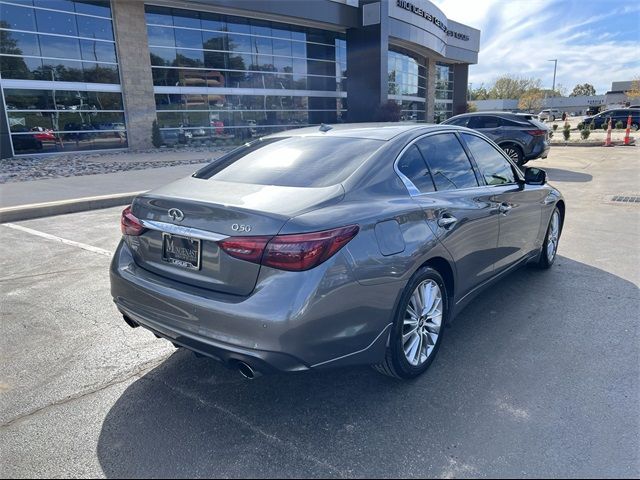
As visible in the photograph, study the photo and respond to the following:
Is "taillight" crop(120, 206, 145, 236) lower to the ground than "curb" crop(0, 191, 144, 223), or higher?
higher

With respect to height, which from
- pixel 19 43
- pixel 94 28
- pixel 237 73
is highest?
pixel 94 28

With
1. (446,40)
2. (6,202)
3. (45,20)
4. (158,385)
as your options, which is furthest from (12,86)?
(446,40)

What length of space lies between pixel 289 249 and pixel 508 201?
2.51 m

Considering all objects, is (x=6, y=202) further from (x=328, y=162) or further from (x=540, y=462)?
(x=540, y=462)

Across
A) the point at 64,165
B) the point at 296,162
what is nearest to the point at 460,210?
the point at 296,162

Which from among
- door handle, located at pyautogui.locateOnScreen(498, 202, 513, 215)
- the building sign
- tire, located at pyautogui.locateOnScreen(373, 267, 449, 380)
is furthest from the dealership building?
tire, located at pyautogui.locateOnScreen(373, 267, 449, 380)

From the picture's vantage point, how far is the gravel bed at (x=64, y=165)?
14086 mm

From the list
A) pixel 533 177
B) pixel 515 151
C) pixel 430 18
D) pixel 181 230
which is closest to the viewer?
pixel 181 230

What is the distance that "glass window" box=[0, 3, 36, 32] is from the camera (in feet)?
60.4

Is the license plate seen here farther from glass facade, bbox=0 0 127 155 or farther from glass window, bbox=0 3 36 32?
glass window, bbox=0 3 36 32

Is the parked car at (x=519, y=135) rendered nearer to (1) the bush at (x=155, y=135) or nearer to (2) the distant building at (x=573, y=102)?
(1) the bush at (x=155, y=135)

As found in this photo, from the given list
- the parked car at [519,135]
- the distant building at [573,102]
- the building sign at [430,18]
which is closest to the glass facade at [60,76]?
the parked car at [519,135]

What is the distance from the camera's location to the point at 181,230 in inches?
103

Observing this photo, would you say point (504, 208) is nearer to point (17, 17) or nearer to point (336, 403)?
point (336, 403)
